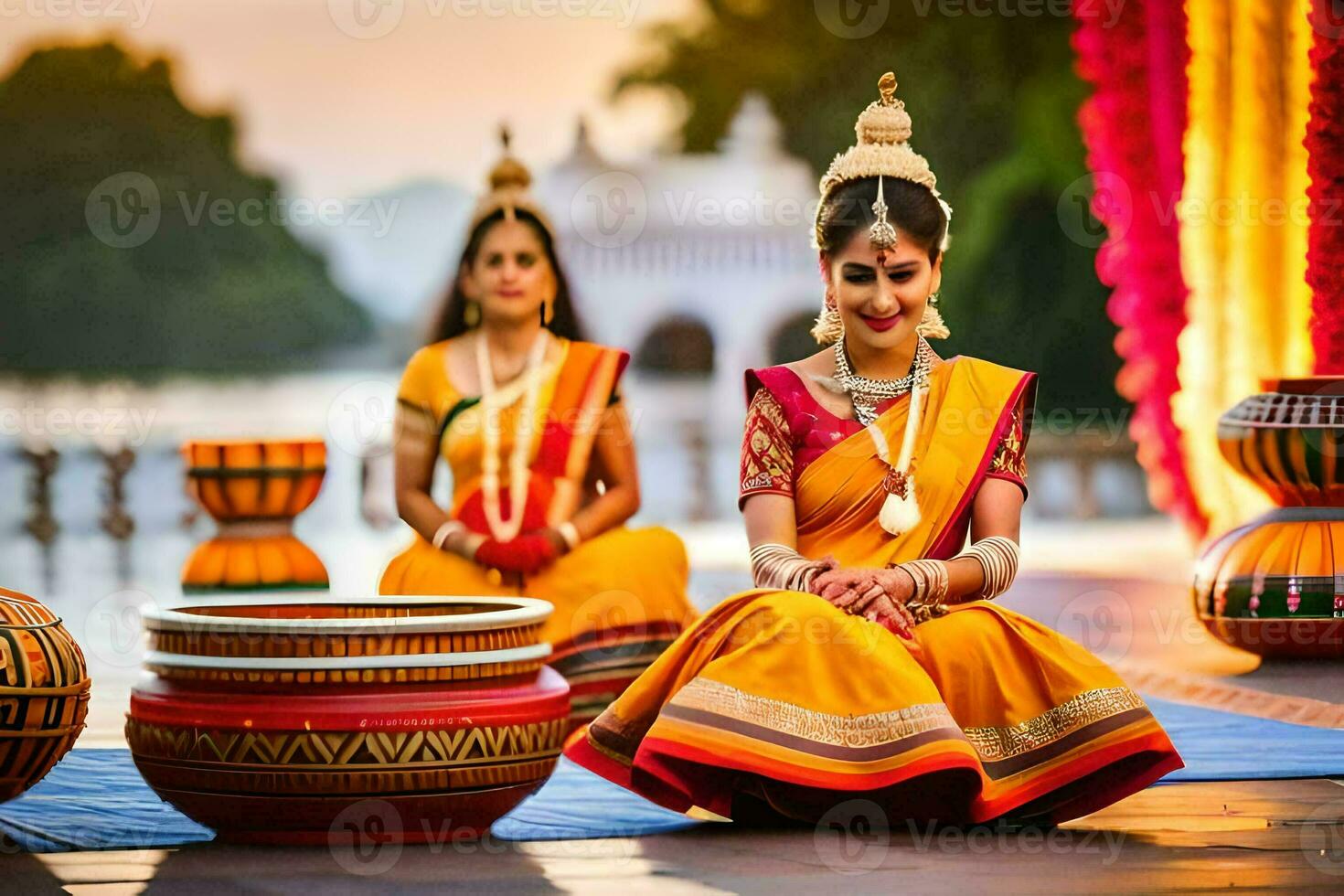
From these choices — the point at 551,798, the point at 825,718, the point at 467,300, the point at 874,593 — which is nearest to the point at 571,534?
the point at 467,300

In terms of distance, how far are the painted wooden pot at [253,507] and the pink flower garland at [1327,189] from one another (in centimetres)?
310

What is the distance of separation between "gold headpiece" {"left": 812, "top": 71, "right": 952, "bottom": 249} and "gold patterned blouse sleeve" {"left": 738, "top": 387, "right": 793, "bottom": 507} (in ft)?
1.09

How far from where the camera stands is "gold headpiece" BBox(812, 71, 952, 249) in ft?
12.3

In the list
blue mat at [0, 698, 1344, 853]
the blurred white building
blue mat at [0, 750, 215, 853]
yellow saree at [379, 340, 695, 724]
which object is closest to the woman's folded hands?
blue mat at [0, 698, 1344, 853]

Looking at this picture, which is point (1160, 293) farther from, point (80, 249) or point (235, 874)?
point (80, 249)

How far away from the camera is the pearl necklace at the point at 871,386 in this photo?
148 inches

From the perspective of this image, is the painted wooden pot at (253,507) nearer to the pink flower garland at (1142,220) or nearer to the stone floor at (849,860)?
the stone floor at (849,860)

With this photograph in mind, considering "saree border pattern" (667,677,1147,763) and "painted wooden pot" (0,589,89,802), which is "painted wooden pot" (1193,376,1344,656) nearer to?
"saree border pattern" (667,677,1147,763)

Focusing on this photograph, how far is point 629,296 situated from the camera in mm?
15828

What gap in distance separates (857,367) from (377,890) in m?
1.43

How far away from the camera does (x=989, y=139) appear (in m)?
16.8

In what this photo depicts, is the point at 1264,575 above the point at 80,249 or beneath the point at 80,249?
beneath

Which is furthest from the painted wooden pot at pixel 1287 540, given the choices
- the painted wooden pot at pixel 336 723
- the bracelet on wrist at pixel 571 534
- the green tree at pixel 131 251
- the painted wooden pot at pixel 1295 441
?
the green tree at pixel 131 251

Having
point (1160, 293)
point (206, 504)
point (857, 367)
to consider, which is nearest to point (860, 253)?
point (857, 367)
